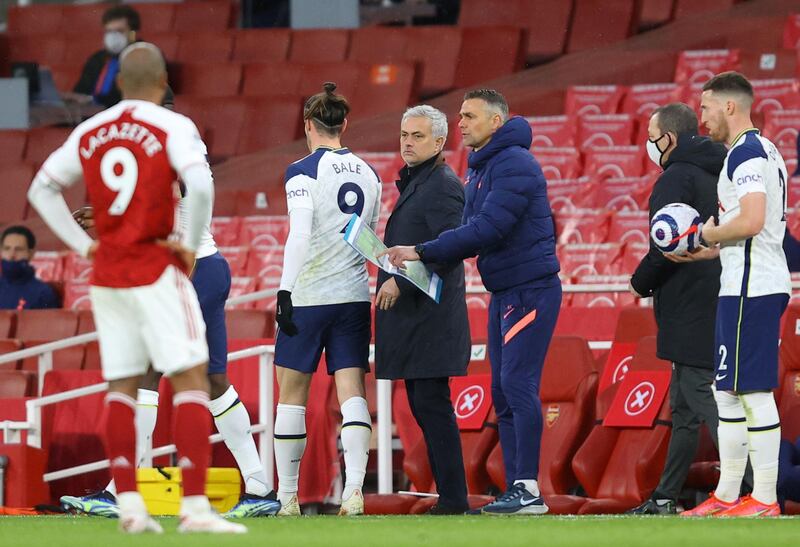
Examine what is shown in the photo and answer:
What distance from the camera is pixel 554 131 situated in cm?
1348

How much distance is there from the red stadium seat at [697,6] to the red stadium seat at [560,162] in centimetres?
320

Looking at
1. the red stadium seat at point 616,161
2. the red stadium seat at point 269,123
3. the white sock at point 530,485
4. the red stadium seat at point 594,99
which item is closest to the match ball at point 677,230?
the white sock at point 530,485

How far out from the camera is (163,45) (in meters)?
16.6

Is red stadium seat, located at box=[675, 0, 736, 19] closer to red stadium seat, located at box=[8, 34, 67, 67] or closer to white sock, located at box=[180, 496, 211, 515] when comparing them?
red stadium seat, located at box=[8, 34, 67, 67]

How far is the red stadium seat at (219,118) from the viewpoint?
15.1m

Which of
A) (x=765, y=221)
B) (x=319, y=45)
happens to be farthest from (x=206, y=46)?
(x=765, y=221)

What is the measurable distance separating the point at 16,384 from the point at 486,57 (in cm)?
699

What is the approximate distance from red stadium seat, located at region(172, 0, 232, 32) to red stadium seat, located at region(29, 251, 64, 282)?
4.93 m

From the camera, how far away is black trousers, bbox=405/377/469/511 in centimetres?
668

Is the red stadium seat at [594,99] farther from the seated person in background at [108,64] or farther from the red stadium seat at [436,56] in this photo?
the seated person in background at [108,64]

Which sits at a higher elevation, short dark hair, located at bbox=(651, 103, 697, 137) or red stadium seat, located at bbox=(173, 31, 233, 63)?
red stadium seat, located at bbox=(173, 31, 233, 63)

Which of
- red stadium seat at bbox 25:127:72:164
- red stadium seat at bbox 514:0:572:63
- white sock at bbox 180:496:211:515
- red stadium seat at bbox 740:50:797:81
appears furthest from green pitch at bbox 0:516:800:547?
red stadium seat at bbox 514:0:572:63

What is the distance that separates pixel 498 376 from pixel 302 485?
221 cm

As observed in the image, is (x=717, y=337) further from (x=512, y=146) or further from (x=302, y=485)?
(x=302, y=485)
